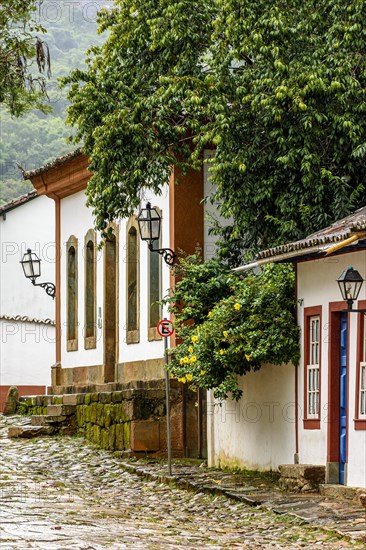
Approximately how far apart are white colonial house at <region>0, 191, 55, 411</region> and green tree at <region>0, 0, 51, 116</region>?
54.2 feet

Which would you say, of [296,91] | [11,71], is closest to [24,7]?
[11,71]

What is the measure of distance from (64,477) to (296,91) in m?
6.85

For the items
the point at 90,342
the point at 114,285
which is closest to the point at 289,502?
the point at 114,285

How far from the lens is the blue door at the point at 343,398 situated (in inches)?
675

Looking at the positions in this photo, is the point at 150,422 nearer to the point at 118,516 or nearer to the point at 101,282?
the point at 101,282

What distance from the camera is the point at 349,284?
15.9 metres

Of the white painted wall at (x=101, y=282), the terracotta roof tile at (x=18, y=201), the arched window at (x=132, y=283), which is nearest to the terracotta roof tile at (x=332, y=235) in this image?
the white painted wall at (x=101, y=282)

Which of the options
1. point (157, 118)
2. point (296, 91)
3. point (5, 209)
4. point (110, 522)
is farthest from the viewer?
point (5, 209)

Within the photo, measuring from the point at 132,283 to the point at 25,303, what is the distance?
16.5 m

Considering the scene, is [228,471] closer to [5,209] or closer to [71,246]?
[71,246]

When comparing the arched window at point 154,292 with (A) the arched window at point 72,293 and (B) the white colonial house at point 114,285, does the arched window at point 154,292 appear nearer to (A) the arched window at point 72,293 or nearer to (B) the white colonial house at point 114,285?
(B) the white colonial house at point 114,285

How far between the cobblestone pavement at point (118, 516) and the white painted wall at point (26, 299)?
1509 centimetres

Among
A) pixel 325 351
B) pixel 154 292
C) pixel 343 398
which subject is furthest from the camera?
pixel 154 292

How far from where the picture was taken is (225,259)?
888 inches
